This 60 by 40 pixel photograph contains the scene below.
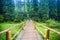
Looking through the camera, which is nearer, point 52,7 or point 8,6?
point 8,6

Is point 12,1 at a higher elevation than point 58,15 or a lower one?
higher

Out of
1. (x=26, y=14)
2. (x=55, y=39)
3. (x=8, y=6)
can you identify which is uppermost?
(x=55, y=39)

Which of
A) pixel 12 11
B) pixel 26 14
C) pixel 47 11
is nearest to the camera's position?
pixel 12 11

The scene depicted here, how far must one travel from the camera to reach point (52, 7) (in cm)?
4288

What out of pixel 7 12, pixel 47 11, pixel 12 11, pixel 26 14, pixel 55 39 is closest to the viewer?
pixel 55 39

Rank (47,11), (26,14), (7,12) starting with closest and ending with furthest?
(7,12), (47,11), (26,14)

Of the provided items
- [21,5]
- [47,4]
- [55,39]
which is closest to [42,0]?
[47,4]

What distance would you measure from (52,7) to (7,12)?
1131 centimetres

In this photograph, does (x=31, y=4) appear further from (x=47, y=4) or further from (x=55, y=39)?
(x=55, y=39)

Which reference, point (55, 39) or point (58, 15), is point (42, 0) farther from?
point (55, 39)

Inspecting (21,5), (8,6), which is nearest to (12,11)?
(8,6)

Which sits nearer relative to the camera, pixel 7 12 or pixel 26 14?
pixel 7 12

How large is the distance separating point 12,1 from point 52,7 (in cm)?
950

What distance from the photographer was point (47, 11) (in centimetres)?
4228
